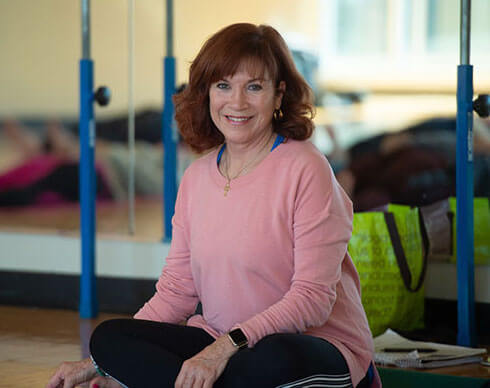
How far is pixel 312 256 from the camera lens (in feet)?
5.23

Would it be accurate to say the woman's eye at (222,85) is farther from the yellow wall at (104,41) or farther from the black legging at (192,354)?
the yellow wall at (104,41)

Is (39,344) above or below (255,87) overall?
below

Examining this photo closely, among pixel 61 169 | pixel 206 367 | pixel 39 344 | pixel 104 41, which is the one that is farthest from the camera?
pixel 61 169

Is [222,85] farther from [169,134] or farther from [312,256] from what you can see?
[169,134]

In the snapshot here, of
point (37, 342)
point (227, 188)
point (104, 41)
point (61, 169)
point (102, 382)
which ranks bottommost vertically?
point (37, 342)

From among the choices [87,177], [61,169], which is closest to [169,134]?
[87,177]

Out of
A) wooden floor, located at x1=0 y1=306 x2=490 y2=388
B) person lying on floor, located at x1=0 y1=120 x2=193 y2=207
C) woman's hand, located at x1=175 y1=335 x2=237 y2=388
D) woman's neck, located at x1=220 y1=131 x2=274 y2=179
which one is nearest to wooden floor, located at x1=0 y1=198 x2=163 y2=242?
person lying on floor, located at x1=0 y1=120 x2=193 y2=207

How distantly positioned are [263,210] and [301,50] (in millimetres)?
2009

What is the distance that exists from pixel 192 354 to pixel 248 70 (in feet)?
1.87

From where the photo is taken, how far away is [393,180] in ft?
11.3

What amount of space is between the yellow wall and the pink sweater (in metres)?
1.88

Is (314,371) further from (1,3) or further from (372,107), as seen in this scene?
(1,3)

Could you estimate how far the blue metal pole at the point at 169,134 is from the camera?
313 cm

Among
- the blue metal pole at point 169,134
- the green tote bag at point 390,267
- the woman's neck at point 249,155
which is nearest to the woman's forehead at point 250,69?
the woman's neck at point 249,155
